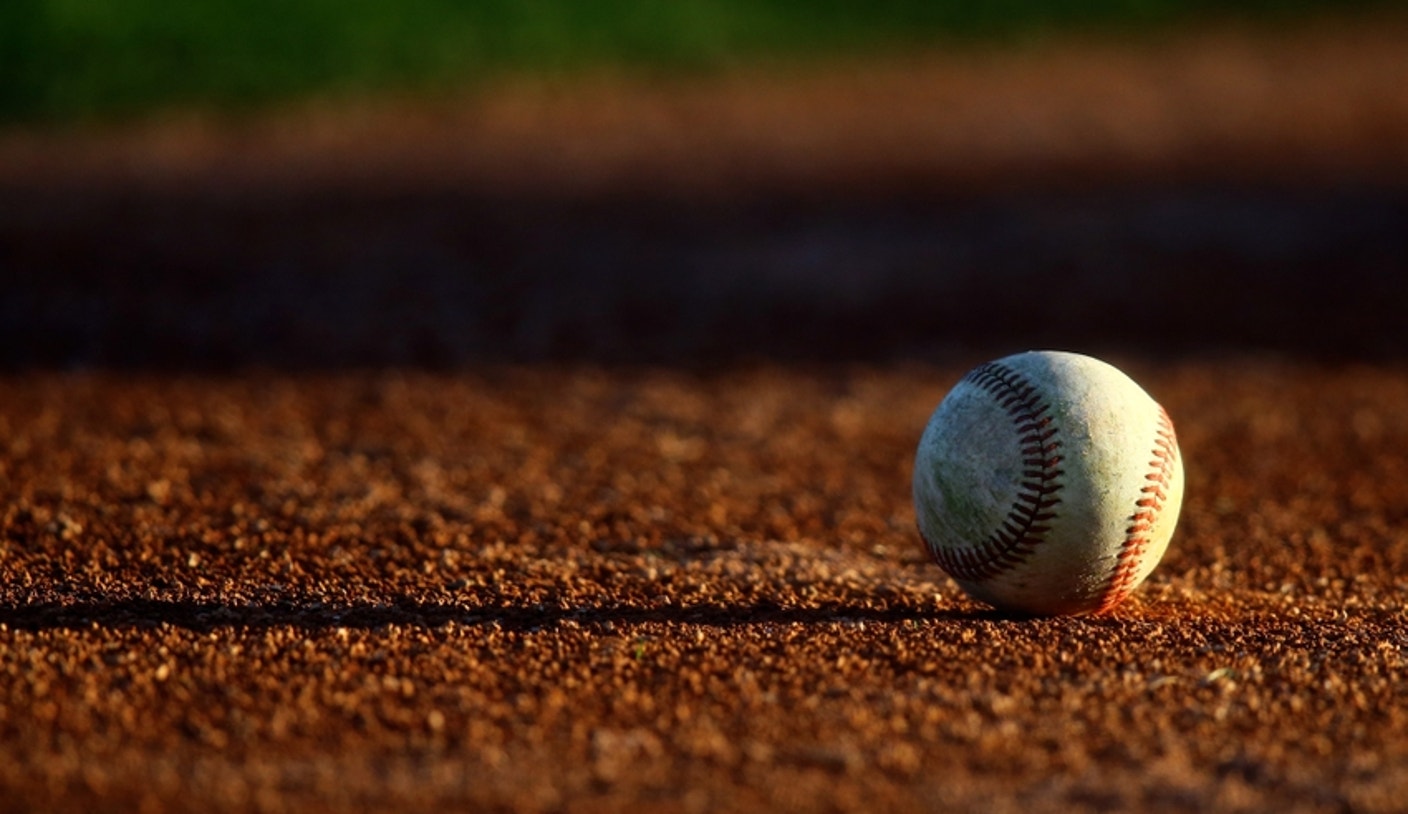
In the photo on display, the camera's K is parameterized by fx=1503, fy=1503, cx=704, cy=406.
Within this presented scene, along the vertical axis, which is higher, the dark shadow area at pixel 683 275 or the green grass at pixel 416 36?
the green grass at pixel 416 36

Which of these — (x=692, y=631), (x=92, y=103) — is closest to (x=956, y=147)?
(x=92, y=103)

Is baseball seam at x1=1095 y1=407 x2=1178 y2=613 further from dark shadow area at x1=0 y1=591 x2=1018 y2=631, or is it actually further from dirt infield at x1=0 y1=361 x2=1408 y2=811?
dark shadow area at x1=0 y1=591 x2=1018 y2=631

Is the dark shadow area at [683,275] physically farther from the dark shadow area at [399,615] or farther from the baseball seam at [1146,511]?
the baseball seam at [1146,511]

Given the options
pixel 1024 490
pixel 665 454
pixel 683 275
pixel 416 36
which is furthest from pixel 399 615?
pixel 416 36

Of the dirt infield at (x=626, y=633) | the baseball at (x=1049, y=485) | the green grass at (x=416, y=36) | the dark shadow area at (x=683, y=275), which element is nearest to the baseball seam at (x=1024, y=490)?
the baseball at (x=1049, y=485)

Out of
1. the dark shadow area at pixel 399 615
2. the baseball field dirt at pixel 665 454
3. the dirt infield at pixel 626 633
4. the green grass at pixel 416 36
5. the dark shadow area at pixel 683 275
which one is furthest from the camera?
the green grass at pixel 416 36

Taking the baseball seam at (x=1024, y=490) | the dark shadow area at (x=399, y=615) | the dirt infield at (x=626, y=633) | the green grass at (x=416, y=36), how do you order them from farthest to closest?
the green grass at (x=416, y=36), the dark shadow area at (x=399, y=615), the baseball seam at (x=1024, y=490), the dirt infield at (x=626, y=633)

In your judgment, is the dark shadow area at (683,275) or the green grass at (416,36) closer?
the dark shadow area at (683,275)
